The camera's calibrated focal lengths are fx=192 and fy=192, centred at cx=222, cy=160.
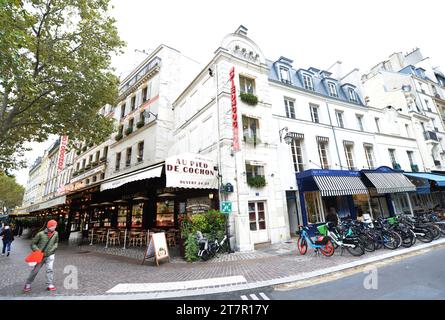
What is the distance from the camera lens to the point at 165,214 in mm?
13484

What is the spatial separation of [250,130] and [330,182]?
595cm

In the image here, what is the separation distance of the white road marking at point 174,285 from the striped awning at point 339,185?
7956 millimetres

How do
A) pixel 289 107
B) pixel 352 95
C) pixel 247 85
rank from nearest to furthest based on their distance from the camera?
pixel 247 85
pixel 289 107
pixel 352 95

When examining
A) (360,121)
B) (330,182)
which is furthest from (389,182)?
(360,121)

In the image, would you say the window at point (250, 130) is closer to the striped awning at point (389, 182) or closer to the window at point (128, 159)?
the striped awning at point (389, 182)

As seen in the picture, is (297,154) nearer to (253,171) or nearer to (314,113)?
(253,171)

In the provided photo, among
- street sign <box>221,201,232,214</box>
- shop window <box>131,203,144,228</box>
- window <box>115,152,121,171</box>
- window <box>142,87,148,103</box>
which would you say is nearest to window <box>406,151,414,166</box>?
street sign <box>221,201,232,214</box>

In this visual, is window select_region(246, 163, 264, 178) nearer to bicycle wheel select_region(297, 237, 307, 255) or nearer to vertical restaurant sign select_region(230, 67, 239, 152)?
vertical restaurant sign select_region(230, 67, 239, 152)

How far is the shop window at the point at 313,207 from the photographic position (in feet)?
41.8

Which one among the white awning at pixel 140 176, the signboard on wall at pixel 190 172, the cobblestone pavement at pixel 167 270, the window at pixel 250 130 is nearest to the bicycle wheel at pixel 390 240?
the cobblestone pavement at pixel 167 270
